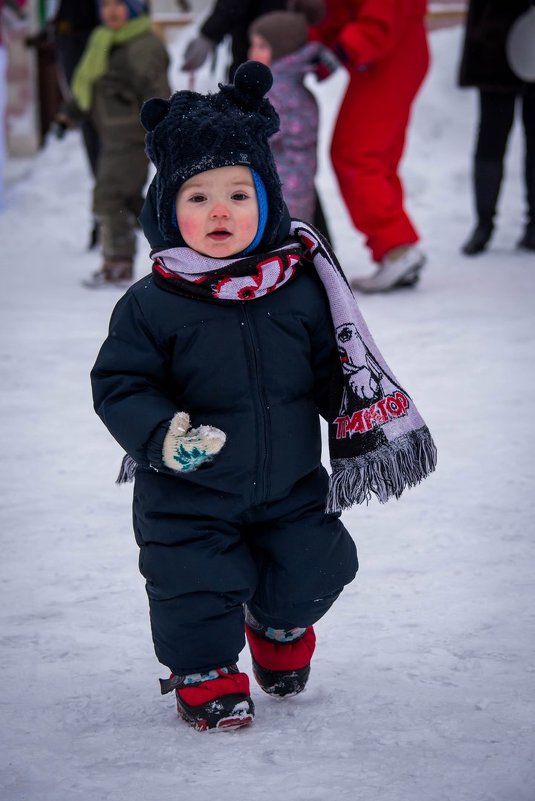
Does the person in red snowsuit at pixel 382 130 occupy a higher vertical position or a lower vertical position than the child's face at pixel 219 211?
lower

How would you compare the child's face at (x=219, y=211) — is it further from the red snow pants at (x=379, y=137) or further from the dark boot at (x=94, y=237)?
the dark boot at (x=94, y=237)

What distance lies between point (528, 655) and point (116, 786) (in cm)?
74

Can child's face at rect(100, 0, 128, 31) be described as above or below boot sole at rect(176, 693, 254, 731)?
below

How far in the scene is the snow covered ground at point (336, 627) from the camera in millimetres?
1488

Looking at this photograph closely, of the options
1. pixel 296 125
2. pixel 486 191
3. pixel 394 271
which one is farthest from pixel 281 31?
pixel 486 191

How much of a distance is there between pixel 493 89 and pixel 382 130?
863mm

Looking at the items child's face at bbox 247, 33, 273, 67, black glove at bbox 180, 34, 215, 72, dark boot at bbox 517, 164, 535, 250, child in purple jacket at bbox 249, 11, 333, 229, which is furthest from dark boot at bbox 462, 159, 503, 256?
black glove at bbox 180, 34, 215, 72

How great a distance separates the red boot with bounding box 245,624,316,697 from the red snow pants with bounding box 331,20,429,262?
3044 mm

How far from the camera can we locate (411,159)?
7.28m

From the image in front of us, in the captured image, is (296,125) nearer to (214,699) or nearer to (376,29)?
(376,29)

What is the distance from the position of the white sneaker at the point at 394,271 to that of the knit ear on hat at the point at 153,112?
3.04m

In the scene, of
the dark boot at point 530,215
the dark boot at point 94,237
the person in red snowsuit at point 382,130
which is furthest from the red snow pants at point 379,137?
the dark boot at point 94,237

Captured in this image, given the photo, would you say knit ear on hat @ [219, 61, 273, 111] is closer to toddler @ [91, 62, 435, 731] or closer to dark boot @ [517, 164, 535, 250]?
toddler @ [91, 62, 435, 731]

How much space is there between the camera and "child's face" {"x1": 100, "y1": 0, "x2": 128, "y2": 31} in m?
5.04
